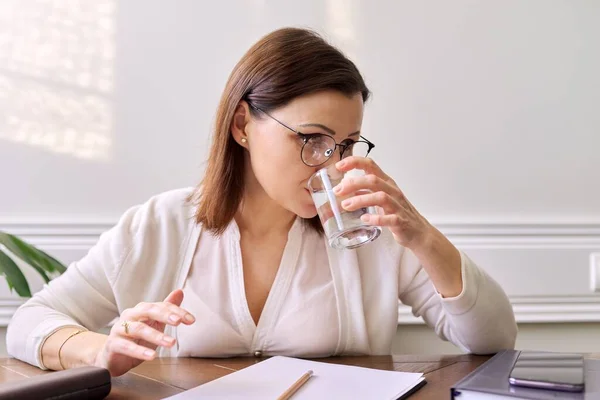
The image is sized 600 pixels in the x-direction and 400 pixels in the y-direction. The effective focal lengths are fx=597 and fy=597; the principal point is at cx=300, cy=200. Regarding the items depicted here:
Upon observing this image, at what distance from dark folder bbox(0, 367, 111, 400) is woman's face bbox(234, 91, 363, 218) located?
538mm

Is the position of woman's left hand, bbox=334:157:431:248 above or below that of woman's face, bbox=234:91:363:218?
below

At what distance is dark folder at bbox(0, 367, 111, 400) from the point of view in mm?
720

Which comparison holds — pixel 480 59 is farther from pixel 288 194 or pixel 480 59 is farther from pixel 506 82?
pixel 288 194

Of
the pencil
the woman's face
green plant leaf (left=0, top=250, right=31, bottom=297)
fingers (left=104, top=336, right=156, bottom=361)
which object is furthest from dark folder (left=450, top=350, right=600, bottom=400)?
green plant leaf (left=0, top=250, right=31, bottom=297)

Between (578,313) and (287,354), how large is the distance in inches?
42.2

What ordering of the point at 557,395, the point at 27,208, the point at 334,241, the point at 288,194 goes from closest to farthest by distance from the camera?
the point at 557,395
the point at 334,241
the point at 288,194
the point at 27,208

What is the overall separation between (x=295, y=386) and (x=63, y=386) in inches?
11.9

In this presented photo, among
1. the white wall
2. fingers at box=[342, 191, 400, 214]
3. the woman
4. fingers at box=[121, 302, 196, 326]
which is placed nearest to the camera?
fingers at box=[121, 302, 196, 326]

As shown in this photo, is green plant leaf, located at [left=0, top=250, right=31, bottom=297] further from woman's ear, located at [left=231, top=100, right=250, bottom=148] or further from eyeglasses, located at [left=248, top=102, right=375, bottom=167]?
eyeglasses, located at [left=248, top=102, right=375, bottom=167]

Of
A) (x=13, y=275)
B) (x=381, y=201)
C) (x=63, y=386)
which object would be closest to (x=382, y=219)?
(x=381, y=201)

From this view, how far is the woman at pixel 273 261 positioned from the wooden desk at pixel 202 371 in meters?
0.07

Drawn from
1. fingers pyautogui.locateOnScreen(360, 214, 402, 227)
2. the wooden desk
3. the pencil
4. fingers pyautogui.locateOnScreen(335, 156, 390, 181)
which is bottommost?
the wooden desk

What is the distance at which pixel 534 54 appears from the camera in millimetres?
1893

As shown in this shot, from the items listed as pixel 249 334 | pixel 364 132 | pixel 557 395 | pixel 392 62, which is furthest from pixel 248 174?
pixel 557 395
